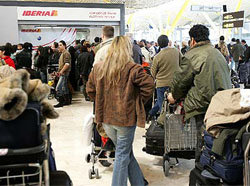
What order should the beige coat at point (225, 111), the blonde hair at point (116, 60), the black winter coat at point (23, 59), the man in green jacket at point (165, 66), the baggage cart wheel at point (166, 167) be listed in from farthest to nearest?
the black winter coat at point (23, 59) < the man in green jacket at point (165, 66) < the baggage cart wheel at point (166, 167) < the blonde hair at point (116, 60) < the beige coat at point (225, 111)

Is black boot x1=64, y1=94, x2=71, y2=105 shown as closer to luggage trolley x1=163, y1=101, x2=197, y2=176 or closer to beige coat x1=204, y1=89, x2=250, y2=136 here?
luggage trolley x1=163, y1=101, x2=197, y2=176

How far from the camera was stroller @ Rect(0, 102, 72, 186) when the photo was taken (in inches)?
81.8

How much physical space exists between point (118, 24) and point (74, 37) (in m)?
2.03

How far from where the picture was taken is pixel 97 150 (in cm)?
394

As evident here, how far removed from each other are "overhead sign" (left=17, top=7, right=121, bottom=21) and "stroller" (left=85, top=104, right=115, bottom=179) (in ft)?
18.5

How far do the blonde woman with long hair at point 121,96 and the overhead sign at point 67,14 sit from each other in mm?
6278

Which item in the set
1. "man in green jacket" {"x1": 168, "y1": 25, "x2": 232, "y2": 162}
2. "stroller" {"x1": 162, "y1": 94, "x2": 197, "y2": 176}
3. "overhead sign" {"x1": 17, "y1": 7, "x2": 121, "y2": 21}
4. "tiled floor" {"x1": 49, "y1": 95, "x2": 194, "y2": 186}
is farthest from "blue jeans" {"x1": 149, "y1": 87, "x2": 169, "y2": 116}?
"overhead sign" {"x1": 17, "y1": 7, "x2": 121, "y2": 21}

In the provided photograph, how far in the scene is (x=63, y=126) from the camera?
623cm

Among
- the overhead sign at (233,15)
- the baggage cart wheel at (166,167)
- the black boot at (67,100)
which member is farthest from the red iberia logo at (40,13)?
the overhead sign at (233,15)

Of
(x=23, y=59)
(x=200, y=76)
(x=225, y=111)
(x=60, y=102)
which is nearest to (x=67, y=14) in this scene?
(x=23, y=59)

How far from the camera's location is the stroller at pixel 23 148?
2.08m

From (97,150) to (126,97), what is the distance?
1258 mm

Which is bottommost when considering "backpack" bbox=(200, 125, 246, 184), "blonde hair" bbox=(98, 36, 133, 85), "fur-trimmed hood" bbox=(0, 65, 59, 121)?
"backpack" bbox=(200, 125, 246, 184)

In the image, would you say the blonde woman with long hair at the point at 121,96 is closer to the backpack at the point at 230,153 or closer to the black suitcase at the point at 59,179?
the black suitcase at the point at 59,179
